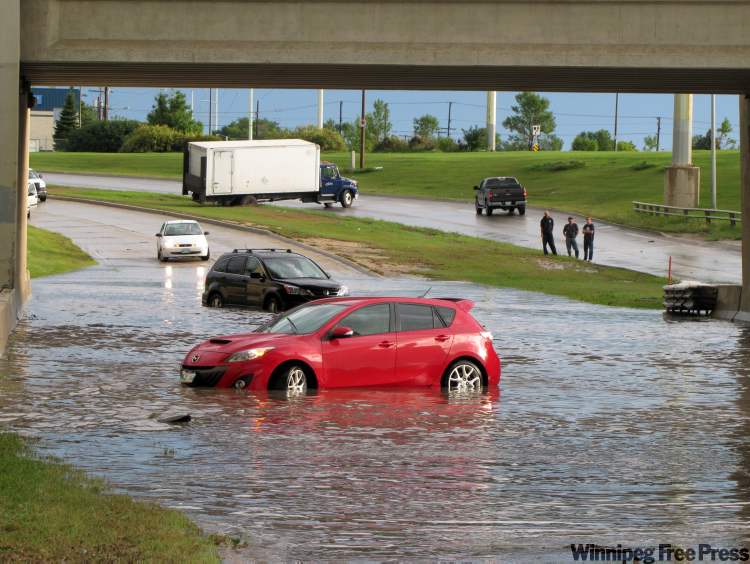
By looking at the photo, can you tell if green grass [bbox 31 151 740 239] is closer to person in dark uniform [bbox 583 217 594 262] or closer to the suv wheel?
the suv wheel

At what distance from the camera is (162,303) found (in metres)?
34.2

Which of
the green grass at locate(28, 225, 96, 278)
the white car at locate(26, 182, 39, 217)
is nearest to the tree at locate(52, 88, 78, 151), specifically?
the white car at locate(26, 182, 39, 217)

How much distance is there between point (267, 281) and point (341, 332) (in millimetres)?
13969

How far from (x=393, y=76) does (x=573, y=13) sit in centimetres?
417

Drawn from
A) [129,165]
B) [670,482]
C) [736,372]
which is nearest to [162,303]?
[736,372]

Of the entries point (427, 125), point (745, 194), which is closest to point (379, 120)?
point (427, 125)

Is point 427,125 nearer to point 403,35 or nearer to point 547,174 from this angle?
point 547,174

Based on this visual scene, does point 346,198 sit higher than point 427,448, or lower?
higher

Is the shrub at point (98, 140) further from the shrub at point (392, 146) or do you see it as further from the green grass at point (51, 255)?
the green grass at point (51, 255)

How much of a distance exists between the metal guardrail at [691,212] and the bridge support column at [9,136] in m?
45.0

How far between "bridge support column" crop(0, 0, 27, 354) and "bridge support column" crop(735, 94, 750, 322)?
1713cm

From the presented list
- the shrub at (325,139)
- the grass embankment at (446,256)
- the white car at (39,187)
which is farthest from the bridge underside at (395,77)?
the shrub at (325,139)

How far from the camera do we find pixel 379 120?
6673 inches

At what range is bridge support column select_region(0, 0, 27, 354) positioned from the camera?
2556 centimetres
